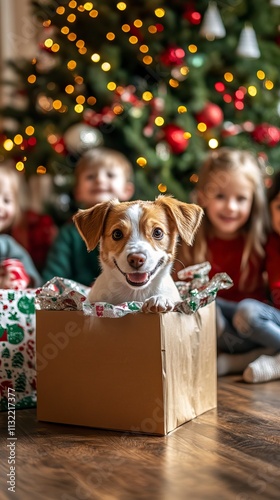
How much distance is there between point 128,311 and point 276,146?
6.13ft

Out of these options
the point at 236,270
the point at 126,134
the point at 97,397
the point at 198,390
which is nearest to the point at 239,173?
the point at 236,270

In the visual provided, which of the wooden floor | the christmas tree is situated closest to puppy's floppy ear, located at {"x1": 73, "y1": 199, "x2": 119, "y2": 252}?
the wooden floor

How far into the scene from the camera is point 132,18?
2.99m

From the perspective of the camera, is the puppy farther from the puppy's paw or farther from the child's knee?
the child's knee

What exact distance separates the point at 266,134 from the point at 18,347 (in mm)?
1735

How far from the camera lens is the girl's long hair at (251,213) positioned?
242 centimetres

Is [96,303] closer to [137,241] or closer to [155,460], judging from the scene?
[137,241]

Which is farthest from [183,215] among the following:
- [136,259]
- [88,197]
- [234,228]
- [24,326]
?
[88,197]

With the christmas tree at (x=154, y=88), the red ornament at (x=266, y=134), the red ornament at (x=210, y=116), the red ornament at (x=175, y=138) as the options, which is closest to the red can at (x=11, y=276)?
the christmas tree at (x=154, y=88)

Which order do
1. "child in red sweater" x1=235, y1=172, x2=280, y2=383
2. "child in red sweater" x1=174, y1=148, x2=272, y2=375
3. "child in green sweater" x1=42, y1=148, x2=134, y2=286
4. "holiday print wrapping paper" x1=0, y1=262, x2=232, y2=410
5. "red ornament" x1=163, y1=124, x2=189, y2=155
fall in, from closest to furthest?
"holiday print wrapping paper" x1=0, y1=262, x2=232, y2=410 < "child in red sweater" x1=235, y1=172, x2=280, y2=383 < "child in red sweater" x1=174, y1=148, x2=272, y2=375 < "child in green sweater" x1=42, y1=148, x2=134, y2=286 < "red ornament" x1=163, y1=124, x2=189, y2=155

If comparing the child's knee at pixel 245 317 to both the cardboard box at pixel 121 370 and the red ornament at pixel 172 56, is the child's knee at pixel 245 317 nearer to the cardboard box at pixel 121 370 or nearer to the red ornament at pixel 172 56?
the cardboard box at pixel 121 370

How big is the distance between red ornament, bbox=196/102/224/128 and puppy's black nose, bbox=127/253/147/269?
64.7 inches

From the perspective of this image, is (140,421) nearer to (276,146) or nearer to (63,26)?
(276,146)

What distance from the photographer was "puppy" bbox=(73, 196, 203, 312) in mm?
1519
